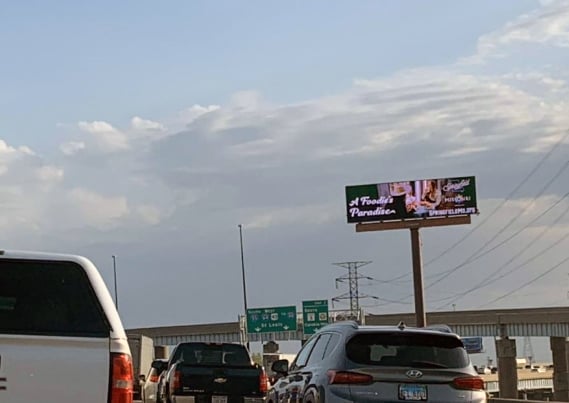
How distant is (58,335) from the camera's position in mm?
7035

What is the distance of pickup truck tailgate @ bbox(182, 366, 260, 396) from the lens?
65.5 feet

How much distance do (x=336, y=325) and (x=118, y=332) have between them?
718 cm

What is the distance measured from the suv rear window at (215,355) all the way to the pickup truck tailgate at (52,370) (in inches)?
537

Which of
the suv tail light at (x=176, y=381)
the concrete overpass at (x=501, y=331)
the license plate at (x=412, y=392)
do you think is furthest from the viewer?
the concrete overpass at (x=501, y=331)

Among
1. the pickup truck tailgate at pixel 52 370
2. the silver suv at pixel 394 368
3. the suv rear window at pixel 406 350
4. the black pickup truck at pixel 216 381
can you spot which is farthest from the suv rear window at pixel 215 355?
the pickup truck tailgate at pixel 52 370

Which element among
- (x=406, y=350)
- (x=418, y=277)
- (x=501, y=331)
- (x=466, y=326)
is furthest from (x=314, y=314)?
(x=406, y=350)

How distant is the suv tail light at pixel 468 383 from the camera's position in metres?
12.7

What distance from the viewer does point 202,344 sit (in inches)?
826

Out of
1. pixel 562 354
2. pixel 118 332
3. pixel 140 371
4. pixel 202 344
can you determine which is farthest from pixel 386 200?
pixel 118 332

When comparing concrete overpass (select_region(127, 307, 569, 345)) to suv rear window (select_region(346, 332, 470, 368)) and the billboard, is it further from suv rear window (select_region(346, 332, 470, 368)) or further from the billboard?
suv rear window (select_region(346, 332, 470, 368))

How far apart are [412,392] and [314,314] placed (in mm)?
61465

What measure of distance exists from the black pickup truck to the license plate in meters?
7.44

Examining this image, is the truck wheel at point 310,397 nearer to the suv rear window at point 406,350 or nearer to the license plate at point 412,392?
the suv rear window at point 406,350

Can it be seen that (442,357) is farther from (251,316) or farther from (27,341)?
(251,316)
